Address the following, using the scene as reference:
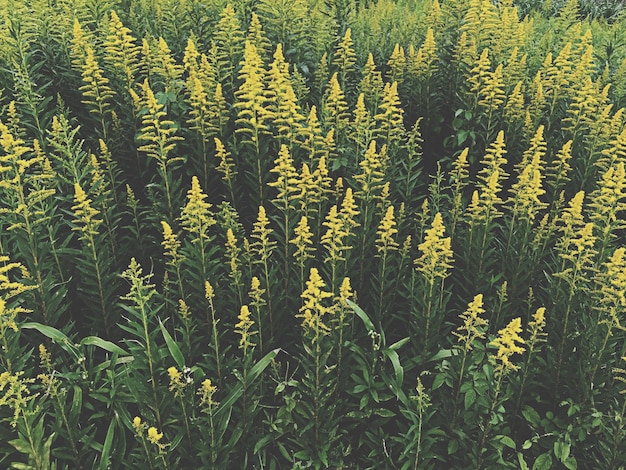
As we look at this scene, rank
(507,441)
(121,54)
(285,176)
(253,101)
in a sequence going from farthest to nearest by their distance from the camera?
1. (121,54)
2. (253,101)
3. (285,176)
4. (507,441)

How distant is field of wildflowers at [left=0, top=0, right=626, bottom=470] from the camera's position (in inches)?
108

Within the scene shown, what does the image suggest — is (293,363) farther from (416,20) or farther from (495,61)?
(416,20)

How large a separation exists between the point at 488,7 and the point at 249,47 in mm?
2329

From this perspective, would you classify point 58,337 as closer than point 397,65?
Yes

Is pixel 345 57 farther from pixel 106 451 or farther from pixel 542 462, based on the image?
pixel 106 451

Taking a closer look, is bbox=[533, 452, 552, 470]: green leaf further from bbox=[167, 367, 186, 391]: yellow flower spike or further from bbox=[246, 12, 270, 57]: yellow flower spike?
bbox=[246, 12, 270, 57]: yellow flower spike

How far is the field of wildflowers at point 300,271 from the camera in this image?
273 cm

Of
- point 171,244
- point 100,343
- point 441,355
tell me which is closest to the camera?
point 100,343

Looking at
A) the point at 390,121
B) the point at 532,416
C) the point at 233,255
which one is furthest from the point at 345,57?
the point at 532,416

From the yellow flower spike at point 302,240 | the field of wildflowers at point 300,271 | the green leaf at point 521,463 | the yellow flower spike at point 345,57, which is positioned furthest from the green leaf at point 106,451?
the yellow flower spike at point 345,57

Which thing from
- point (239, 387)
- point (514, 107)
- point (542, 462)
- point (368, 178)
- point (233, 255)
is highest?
point (514, 107)

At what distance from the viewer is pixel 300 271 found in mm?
3186

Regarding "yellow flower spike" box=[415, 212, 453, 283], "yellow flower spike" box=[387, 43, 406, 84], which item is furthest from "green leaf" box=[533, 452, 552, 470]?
"yellow flower spike" box=[387, 43, 406, 84]

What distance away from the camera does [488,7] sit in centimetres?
Answer: 481
